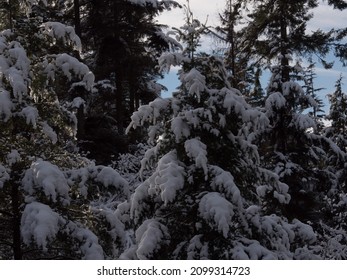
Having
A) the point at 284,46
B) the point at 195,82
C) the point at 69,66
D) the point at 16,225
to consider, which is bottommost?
the point at 16,225

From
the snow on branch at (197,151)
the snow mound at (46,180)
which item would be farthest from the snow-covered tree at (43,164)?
the snow on branch at (197,151)

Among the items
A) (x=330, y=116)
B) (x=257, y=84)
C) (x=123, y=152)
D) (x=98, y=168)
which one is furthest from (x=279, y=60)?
(x=98, y=168)

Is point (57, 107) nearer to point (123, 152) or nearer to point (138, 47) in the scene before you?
point (123, 152)

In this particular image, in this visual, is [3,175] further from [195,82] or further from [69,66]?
[195,82]

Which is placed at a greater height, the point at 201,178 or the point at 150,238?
the point at 201,178

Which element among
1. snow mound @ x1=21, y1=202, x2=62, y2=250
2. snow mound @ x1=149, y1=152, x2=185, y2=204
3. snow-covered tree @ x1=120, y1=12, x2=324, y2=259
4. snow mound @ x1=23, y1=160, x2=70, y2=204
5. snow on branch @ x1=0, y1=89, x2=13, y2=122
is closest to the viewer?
snow mound @ x1=21, y1=202, x2=62, y2=250

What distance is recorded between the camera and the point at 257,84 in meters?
15.8

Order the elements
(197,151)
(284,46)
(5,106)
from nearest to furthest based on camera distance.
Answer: (5,106), (197,151), (284,46)

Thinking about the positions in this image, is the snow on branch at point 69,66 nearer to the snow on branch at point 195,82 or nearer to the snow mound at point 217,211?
the snow on branch at point 195,82

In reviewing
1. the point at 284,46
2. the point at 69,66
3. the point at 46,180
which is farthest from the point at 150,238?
the point at 284,46

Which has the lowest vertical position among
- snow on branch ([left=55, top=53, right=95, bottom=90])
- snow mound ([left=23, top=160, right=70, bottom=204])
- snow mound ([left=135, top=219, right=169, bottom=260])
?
snow mound ([left=135, top=219, right=169, bottom=260])

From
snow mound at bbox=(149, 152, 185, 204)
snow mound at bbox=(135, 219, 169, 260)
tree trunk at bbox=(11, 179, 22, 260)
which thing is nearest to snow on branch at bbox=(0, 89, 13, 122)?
tree trunk at bbox=(11, 179, 22, 260)

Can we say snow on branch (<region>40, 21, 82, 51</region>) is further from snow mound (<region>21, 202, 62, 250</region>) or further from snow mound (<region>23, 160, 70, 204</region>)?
snow mound (<region>21, 202, 62, 250</region>)

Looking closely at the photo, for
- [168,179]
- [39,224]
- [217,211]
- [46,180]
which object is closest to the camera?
[39,224]
